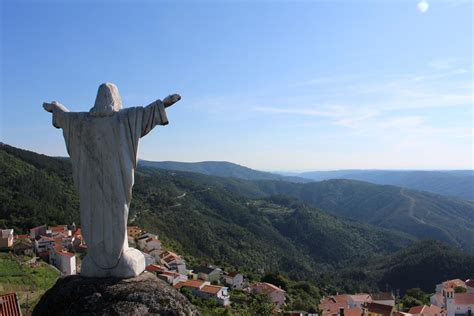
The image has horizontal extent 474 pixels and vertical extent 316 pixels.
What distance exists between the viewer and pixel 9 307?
647 inches

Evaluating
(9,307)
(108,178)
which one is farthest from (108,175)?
(9,307)

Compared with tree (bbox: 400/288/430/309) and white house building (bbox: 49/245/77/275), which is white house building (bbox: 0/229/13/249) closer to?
white house building (bbox: 49/245/77/275)

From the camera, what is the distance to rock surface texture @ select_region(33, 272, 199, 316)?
593 centimetres

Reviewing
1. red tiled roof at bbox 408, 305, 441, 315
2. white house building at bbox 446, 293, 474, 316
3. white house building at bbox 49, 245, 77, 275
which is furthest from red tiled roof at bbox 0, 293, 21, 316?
white house building at bbox 446, 293, 474, 316

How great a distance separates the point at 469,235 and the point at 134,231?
509ft

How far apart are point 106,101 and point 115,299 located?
2.83 m

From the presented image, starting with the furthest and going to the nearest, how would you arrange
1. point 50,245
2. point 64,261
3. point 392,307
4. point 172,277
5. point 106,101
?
point 172,277 < point 50,245 < point 392,307 < point 64,261 < point 106,101

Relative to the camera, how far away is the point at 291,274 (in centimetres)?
10531

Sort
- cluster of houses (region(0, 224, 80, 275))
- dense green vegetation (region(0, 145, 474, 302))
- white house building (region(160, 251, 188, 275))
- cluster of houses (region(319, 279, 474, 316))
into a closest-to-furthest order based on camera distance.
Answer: cluster of houses (region(0, 224, 80, 275)) → cluster of houses (region(319, 279, 474, 316)) → white house building (region(160, 251, 188, 275)) → dense green vegetation (region(0, 145, 474, 302))

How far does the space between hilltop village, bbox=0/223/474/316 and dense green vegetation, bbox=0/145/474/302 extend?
19.5 ft

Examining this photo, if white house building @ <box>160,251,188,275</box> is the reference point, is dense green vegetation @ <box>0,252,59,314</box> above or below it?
above

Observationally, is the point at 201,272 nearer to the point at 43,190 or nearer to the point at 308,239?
the point at 43,190

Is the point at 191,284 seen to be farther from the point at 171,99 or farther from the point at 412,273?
the point at 412,273

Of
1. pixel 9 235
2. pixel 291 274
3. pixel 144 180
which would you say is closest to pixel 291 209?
pixel 144 180
